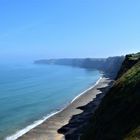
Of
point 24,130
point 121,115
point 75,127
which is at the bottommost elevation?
point 24,130

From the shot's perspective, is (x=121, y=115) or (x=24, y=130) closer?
(x=121, y=115)

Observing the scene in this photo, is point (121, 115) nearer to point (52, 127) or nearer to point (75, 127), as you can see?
point (75, 127)

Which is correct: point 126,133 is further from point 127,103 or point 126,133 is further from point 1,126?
point 1,126

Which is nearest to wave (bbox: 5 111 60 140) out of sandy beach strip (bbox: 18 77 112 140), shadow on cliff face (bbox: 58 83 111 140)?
sandy beach strip (bbox: 18 77 112 140)

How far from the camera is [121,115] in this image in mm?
33719

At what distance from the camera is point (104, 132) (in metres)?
32.4

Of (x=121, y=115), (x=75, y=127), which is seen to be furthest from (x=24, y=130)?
(x=121, y=115)

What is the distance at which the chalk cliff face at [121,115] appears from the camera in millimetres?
29438

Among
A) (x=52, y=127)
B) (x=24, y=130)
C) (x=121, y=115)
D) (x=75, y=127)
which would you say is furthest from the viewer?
(x=52, y=127)

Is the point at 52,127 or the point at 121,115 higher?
the point at 121,115

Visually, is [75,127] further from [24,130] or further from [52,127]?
[24,130]

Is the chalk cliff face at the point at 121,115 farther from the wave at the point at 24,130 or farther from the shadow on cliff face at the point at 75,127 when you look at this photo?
the wave at the point at 24,130

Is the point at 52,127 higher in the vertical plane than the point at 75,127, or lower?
lower

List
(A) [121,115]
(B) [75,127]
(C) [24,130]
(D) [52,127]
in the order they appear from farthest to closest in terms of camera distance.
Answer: (D) [52,127] → (C) [24,130] → (B) [75,127] → (A) [121,115]
